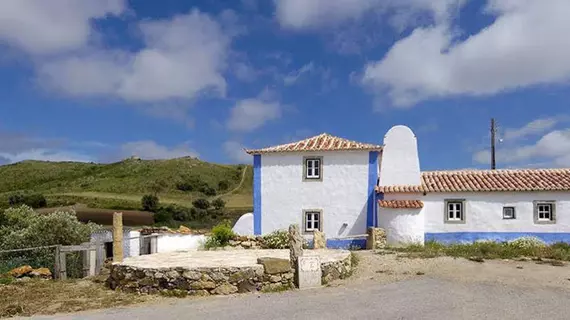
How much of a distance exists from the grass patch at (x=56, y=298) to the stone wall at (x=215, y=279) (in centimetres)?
40

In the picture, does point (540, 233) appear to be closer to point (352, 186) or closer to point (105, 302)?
point (352, 186)

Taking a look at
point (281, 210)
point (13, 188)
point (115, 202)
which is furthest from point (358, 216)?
point (13, 188)

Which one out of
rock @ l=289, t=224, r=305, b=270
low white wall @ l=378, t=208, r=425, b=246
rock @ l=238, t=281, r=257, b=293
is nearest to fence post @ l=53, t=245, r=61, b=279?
rock @ l=238, t=281, r=257, b=293

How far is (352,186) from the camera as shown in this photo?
2288cm

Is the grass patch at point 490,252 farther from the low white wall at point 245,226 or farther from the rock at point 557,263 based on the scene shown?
the low white wall at point 245,226

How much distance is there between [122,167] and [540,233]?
189 ft

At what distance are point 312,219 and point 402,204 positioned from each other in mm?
3977

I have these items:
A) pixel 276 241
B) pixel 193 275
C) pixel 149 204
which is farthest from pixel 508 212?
pixel 149 204

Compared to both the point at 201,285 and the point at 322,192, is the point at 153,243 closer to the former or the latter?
the point at 322,192

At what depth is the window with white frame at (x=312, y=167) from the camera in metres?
23.2

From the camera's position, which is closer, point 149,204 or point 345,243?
point 345,243

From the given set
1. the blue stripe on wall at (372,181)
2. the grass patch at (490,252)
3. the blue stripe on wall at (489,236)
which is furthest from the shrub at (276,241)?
the blue stripe on wall at (489,236)

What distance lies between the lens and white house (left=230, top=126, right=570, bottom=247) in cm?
2188

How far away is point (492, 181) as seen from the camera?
23.0m
